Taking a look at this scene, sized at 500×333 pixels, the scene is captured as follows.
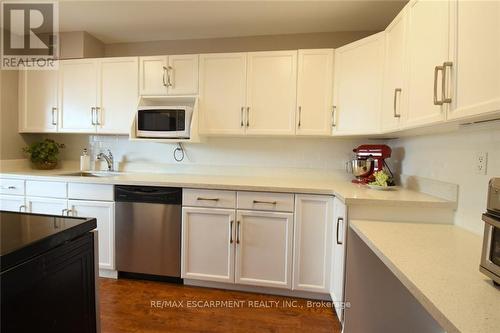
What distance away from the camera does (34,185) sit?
2398 mm

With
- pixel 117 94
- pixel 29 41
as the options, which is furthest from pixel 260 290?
pixel 29 41

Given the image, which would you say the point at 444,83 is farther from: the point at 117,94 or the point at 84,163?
the point at 84,163

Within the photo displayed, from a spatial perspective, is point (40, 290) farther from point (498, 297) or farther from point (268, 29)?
point (268, 29)

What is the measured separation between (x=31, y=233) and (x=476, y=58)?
5.52 feet

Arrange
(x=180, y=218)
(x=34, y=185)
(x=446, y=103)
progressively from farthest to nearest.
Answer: (x=34, y=185)
(x=180, y=218)
(x=446, y=103)

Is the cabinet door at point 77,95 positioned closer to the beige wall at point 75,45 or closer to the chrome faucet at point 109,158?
the beige wall at point 75,45

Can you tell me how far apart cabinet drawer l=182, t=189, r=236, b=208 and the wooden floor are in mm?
732

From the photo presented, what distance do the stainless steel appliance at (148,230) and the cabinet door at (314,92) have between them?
50.1 inches

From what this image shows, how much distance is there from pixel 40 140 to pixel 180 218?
2.22m

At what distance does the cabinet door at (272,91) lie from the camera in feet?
7.66

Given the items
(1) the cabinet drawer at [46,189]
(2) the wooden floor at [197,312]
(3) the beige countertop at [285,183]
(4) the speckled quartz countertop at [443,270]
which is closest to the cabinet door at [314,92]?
(3) the beige countertop at [285,183]

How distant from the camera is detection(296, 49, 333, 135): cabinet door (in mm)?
2294

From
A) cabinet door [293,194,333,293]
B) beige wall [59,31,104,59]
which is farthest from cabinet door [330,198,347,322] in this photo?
beige wall [59,31,104,59]

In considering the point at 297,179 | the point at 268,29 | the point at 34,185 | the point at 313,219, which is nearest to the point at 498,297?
the point at 313,219
